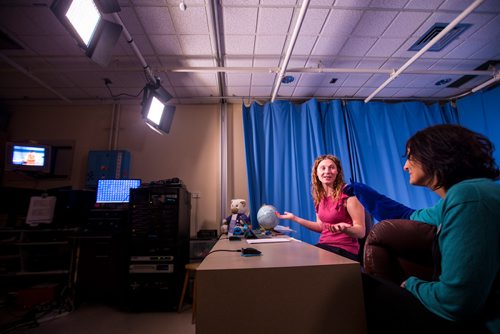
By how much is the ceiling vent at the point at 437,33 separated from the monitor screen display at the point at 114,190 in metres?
3.85

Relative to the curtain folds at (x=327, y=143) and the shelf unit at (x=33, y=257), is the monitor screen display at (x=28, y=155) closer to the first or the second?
Result: the shelf unit at (x=33, y=257)

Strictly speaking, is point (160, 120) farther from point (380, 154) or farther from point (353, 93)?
point (380, 154)

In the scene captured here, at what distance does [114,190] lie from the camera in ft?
9.14

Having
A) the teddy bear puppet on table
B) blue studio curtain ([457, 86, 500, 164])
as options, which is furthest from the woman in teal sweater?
blue studio curtain ([457, 86, 500, 164])

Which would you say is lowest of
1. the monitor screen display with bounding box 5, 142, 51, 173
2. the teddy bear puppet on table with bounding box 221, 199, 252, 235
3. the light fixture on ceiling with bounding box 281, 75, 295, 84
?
the teddy bear puppet on table with bounding box 221, 199, 252, 235

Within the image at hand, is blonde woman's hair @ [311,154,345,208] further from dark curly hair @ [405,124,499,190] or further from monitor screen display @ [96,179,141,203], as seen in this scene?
monitor screen display @ [96,179,141,203]

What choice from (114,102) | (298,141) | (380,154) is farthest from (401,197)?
(114,102)

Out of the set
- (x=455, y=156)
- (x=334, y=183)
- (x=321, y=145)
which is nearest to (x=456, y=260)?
→ (x=455, y=156)

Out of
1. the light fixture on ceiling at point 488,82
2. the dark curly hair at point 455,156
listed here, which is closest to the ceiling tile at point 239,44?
the dark curly hair at point 455,156

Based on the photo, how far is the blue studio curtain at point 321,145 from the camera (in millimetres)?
3199

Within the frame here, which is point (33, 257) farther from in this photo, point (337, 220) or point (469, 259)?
point (469, 259)

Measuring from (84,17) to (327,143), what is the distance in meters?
3.16

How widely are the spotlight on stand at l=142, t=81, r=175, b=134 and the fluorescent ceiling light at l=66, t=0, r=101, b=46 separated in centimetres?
93

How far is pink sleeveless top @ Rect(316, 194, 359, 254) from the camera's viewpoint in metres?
1.58
